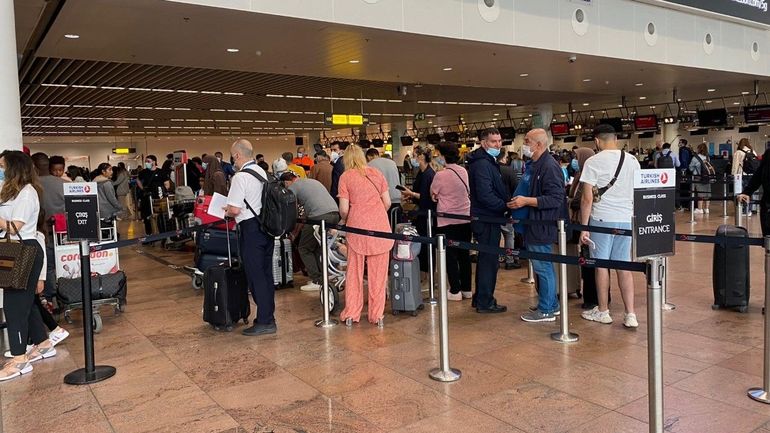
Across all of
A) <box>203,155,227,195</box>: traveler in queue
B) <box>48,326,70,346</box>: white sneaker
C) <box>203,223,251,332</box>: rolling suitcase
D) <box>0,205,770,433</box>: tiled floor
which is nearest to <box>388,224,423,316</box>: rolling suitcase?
<box>0,205,770,433</box>: tiled floor

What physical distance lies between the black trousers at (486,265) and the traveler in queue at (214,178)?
4.69 metres

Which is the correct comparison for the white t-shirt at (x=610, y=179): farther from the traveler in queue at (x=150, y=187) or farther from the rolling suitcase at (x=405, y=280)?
the traveler in queue at (x=150, y=187)

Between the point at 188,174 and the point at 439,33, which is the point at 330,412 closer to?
the point at 439,33

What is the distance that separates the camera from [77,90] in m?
17.8

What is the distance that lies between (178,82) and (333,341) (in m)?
13.6

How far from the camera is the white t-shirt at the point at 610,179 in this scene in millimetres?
5152

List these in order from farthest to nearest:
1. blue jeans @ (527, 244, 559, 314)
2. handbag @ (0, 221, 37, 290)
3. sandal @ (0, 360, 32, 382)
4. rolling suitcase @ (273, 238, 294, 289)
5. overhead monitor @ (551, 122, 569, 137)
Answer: overhead monitor @ (551, 122, 569, 137)
rolling suitcase @ (273, 238, 294, 289)
blue jeans @ (527, 244, 559, 314)
sandal @ (0, 360, 32, 382)
handbag @ (0, 221, 37, 290)

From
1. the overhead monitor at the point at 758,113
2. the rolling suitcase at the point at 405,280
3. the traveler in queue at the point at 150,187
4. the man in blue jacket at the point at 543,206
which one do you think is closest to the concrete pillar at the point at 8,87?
the rolling suitcase at the point at 405,280

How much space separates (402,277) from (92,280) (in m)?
3.08

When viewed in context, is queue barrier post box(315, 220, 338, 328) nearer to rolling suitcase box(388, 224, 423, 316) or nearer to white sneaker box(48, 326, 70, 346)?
rolling suitcase box(388, 224, 423, 316)

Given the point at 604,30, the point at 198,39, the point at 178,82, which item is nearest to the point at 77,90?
the point at 178,82

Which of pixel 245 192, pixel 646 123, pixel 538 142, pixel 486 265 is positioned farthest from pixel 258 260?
pixel 646 123

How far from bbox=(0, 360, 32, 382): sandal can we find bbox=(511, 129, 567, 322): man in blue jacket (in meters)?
4.23

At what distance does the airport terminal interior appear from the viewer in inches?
143
